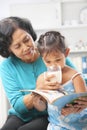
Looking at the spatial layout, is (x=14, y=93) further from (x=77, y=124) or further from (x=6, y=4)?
(x=6, y=4)

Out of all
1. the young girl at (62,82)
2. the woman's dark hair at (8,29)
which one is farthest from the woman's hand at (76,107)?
the woman's dark hair at (8,29)

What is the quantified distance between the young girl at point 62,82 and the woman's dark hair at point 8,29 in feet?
Result: 0.62

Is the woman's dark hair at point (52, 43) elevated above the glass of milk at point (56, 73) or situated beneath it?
elevated above

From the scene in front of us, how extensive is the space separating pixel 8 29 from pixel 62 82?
0.46 meters

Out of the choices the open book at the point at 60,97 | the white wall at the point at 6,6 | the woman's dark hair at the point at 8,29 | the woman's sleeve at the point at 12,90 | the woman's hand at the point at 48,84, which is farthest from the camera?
the white wall at the point at 6,6

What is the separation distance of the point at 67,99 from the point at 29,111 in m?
0.44

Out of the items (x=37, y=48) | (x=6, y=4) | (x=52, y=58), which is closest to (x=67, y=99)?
(x=52, y=58)

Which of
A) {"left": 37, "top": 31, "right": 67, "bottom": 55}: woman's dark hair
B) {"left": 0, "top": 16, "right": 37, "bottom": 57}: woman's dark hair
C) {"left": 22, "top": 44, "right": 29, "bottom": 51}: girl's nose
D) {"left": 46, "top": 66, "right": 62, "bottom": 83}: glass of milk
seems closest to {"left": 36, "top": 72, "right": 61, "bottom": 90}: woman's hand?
{"left": 46, "top": 66, "right": 62, "bottom": 83}: glass of milk

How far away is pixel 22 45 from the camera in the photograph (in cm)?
147

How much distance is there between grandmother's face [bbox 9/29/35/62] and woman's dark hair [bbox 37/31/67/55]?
109 millimetres

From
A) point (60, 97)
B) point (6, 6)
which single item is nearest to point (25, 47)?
point (60, 97)

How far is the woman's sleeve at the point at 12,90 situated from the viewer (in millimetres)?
1411

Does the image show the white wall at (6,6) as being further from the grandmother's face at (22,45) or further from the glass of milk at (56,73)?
the glass of milk at (56,73)

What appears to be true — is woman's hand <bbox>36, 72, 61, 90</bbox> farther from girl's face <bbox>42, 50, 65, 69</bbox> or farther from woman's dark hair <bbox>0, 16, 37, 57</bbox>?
woman's dark hair <bbox>0, 16, 37, 57</bbox>
